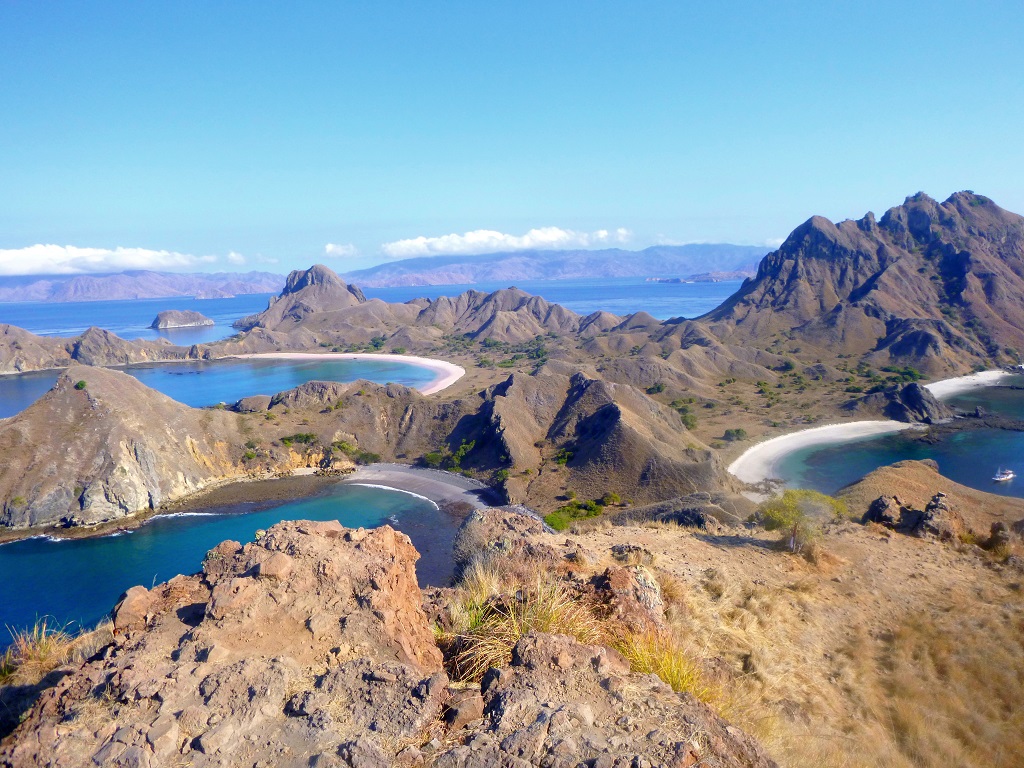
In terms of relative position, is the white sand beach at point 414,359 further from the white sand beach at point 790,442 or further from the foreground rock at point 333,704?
the foreground rock at point 333,704

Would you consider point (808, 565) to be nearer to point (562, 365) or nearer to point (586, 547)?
point (586, 547)

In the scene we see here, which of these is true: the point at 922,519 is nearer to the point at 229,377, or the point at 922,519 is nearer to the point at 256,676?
the point at 256,676

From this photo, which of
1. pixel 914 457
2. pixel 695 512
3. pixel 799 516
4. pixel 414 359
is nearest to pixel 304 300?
pixel 414 359

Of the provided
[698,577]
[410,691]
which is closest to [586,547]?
[698,577]

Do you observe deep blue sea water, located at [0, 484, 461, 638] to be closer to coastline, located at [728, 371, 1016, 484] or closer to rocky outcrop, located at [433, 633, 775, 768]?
rocky outcrop, located at [433, 633, 775, 768]

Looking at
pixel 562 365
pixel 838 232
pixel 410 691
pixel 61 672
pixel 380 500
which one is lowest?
pixel 380 500

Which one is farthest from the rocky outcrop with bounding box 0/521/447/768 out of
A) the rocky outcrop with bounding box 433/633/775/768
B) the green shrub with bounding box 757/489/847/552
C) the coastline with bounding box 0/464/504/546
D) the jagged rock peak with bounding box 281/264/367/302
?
the jagged rock peak with bounding box 281/264/367/302
